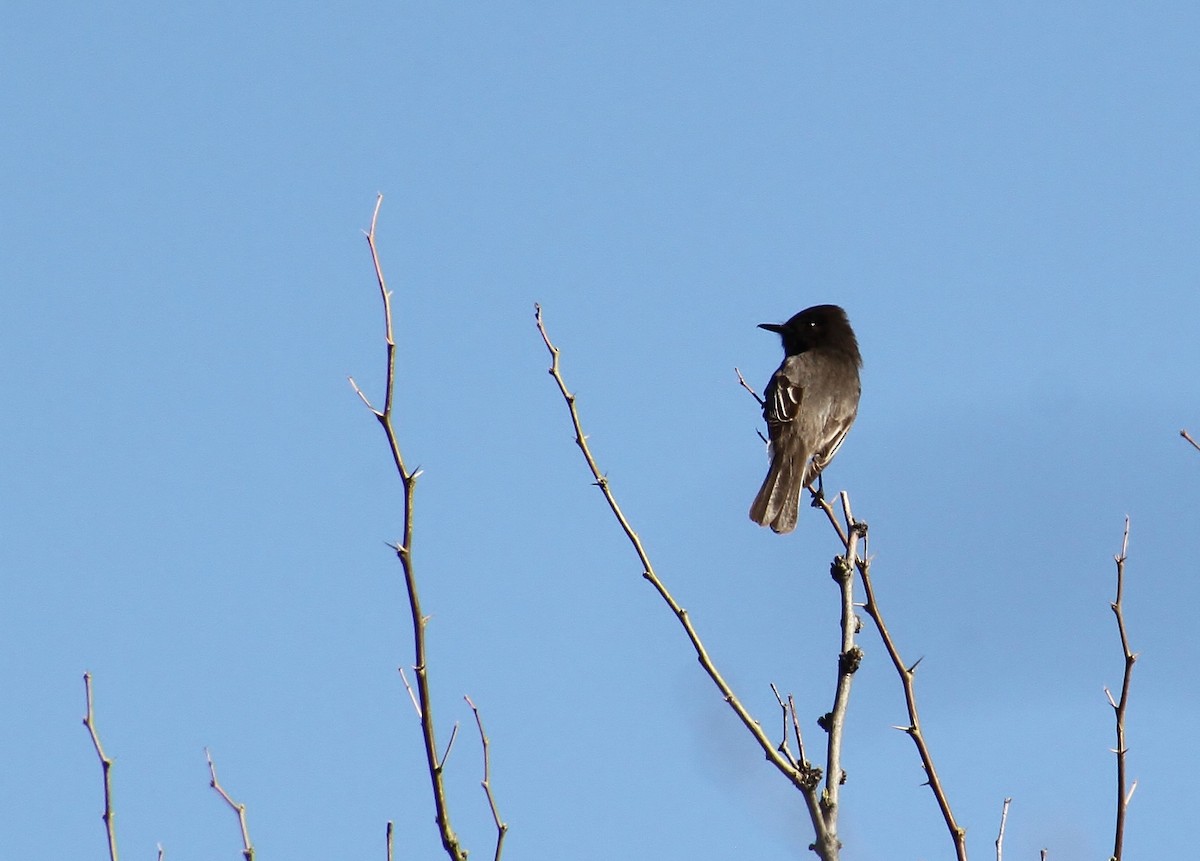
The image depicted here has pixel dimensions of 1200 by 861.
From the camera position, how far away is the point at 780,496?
891 centimetres

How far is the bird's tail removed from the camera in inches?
346

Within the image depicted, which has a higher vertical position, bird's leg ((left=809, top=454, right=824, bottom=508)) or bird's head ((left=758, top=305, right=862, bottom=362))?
bird's head ((left=758, top=305, right=862, bottom=362))

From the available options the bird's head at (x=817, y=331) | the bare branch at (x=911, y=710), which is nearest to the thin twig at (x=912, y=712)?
the bare branch at (x=911, y=710)

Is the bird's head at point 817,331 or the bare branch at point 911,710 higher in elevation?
the bird's head at point 817,331

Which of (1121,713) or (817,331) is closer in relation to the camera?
(1121,713)

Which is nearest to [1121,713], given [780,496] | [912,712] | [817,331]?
[912,712]

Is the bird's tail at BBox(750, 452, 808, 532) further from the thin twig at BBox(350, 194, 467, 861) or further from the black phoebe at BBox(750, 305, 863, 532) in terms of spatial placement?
the thin twig at BBox(350, 194, 467, 861)

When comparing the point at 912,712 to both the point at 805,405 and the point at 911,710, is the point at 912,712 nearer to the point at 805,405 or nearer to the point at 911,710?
the point at 911,710

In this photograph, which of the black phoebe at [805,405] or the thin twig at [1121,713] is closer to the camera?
the thin twig at [1121,713]

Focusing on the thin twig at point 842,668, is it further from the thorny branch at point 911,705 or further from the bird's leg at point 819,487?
the bird's leg at point 819,487

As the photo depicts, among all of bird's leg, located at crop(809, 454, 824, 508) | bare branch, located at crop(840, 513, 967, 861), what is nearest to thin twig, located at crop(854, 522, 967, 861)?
bare branch, located at crop(840, 513, 967, 861)

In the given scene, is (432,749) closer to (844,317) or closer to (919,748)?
(919,748)

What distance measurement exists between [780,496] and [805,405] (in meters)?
1.11

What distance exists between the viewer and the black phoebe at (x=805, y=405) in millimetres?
8961
